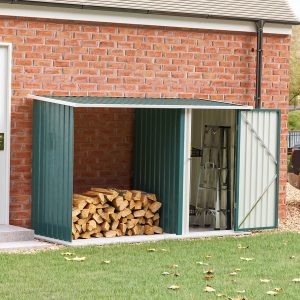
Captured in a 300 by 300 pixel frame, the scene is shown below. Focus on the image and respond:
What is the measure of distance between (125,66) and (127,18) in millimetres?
735

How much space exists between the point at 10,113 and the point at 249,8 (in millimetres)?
4555

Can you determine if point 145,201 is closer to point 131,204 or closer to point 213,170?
point 131,204

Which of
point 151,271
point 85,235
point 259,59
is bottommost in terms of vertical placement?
point 151,271

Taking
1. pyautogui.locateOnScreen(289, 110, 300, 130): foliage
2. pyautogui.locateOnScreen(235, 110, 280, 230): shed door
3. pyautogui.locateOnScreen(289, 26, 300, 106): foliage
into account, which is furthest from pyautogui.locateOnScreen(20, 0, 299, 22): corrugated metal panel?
pyautogui.locateOnScreen(289, 110, 300, 130): foliage

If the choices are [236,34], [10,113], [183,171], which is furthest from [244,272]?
[236,34]

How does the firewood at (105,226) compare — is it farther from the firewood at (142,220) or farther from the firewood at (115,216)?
the firewood at (142,220)

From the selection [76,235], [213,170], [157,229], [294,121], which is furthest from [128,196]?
[294,121]

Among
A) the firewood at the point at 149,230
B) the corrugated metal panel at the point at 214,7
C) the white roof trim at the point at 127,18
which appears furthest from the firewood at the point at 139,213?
the corrugated metal panel at the point at 214,7

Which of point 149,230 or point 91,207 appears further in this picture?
point 149,230

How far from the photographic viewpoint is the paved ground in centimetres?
1690

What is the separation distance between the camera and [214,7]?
54.6 ft

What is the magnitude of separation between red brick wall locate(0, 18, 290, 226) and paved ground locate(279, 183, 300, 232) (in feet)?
2.57

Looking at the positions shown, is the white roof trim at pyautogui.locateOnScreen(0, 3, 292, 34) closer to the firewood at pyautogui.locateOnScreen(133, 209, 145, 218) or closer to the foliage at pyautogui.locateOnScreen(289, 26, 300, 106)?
the firewood at pyautogui.locateOnScreen(133, 209, 145, 218)

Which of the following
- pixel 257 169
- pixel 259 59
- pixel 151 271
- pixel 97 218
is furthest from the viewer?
pixel 259 59
